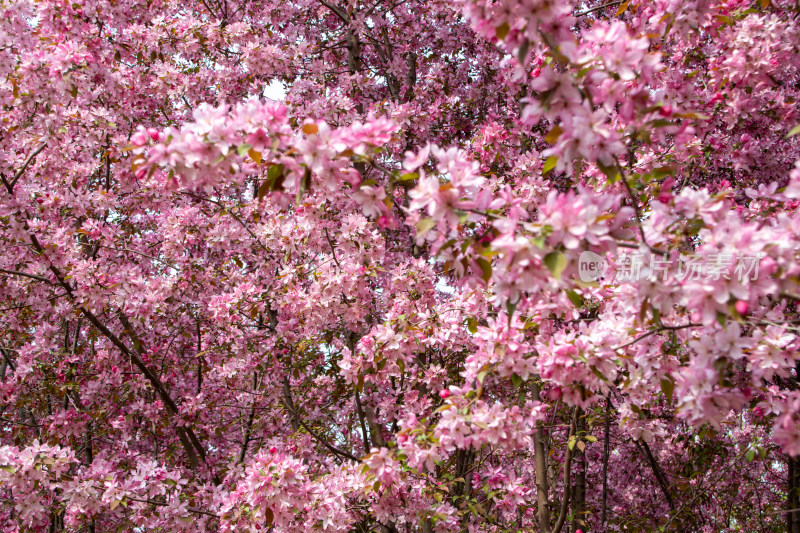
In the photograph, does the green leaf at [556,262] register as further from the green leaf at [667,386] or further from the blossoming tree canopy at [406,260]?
the green leaf at [667,386]

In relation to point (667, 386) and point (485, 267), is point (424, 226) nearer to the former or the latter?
point (485, 267)

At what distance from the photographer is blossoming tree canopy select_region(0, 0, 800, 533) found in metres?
1.64

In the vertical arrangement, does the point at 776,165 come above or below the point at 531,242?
above

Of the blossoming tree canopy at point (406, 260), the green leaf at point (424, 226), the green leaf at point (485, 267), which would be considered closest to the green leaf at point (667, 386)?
the blossoming tree canopy at point (406, 260)

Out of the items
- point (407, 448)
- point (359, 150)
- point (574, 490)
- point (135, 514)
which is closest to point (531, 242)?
point (359, 150)

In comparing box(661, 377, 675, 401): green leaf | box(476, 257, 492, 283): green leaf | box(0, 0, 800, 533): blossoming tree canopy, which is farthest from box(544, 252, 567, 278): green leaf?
box(661, 377, 675, 401): green leaf

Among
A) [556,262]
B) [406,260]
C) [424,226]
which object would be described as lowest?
[556,262]

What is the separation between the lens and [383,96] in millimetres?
5867

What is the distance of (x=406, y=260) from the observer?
14.4 feet

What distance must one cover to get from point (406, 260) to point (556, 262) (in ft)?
9.92

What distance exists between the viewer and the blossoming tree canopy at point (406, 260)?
1636 mm

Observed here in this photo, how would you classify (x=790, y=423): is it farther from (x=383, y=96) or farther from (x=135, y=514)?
(x=383, y=96)

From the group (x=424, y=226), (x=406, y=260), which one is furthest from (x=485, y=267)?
(x=406, y=260)

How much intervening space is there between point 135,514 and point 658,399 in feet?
11.2
